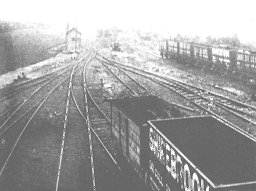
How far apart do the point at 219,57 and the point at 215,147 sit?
65.6ft

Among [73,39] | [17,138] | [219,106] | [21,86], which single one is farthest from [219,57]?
[73,39]

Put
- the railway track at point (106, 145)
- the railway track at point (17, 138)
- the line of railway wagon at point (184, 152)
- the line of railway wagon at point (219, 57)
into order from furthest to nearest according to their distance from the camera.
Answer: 1. the line of railway wagon at point (219, 57)
2. the railway track at point (17, 138)
3. the railway track at point (106, 145)
4. the line of railway wagon at point (184, 152)

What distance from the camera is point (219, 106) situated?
676 inches

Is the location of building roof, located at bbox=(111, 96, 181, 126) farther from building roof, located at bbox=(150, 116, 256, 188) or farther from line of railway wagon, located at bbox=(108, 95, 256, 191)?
building roof, located at bbox=(150, 116, 256, 188)

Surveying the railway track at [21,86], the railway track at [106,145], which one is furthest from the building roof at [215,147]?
the railway track at [21,86]

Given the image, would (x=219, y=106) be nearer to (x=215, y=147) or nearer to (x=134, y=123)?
(x=134, y=123)

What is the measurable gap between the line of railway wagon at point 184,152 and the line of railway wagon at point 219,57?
1423cm

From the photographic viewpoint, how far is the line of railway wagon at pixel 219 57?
916 inches

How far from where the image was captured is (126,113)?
9781 mm

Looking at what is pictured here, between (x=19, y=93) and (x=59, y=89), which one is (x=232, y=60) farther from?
(x=19, y=93)

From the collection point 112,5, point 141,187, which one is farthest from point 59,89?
point 112,5

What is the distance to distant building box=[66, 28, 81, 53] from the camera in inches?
2031

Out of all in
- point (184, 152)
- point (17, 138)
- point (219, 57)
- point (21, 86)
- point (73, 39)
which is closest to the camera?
point (184, 152)

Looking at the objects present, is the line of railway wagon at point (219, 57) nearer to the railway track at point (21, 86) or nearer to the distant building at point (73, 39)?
the railway track at point (21, 86)
